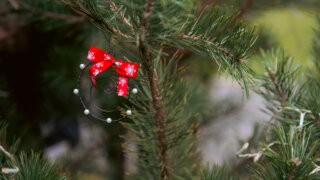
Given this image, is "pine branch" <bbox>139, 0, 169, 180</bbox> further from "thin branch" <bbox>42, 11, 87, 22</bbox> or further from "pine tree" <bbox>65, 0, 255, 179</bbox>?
"thin branch" <bbox>42, 11, 87, 22</bbox>

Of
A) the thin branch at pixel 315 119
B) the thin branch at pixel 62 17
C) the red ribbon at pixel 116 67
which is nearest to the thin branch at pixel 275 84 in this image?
the thin branch at pixel 315 119

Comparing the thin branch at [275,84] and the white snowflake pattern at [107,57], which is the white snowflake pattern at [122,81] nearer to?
the white snowflake pattern at [107,57]

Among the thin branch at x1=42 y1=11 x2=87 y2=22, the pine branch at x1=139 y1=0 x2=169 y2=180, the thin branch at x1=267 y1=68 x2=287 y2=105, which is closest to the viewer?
the pine branch at x1=139 y1=0 x2=169 y2=180

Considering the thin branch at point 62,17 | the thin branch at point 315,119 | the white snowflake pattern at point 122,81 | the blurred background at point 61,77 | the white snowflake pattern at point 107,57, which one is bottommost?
the blurred background at point 61,77

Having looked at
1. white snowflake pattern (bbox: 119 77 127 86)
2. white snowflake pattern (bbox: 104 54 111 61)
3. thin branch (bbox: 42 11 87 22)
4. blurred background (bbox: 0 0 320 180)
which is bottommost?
blurred background (bbox: 0 0 320 180)

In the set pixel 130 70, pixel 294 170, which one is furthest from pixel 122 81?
pixel 294 170

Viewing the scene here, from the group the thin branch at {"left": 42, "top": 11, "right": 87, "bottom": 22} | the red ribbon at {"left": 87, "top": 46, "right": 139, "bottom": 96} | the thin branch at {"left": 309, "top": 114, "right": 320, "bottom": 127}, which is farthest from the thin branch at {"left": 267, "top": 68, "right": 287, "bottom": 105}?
the thin branch at {"left": 42, "top": 11, "right": 87, "bottom": 22}

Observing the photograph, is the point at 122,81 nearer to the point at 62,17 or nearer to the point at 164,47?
the point at 164,47
